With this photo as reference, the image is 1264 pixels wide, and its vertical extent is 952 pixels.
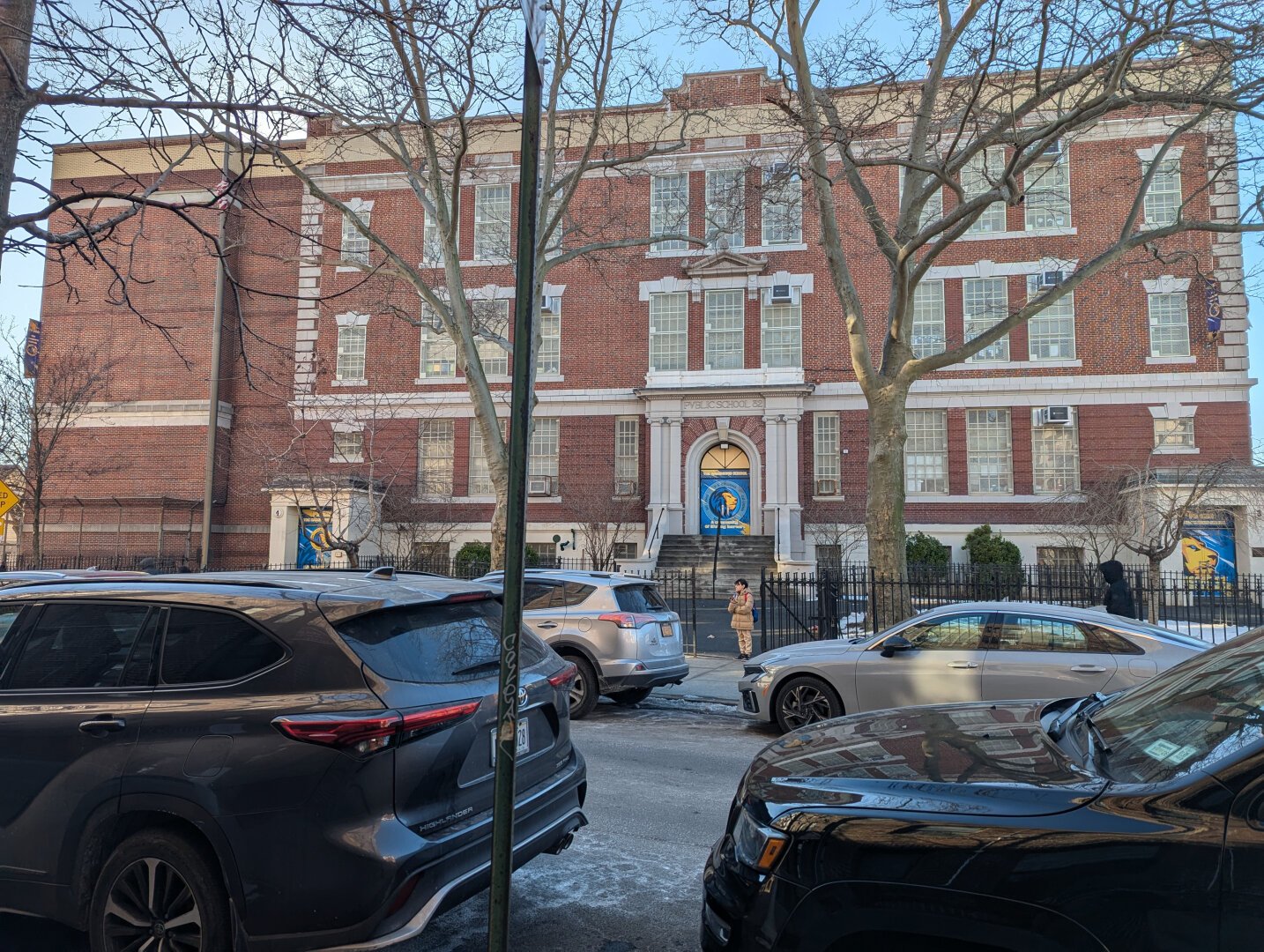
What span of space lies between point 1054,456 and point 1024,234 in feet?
24.8

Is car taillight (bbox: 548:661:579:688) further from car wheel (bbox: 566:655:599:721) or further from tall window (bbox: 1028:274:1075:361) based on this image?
tall window (bbox: 1028:274:1075:361)

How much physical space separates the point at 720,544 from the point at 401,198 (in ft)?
58.3

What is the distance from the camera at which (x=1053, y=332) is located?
28875mm

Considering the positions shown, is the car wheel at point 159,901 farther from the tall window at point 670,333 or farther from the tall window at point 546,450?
the tall window at point 670,333

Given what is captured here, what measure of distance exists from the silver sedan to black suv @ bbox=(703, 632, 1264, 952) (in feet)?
17.6

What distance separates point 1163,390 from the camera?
90.5 ft

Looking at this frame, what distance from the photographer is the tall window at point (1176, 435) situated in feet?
89.4

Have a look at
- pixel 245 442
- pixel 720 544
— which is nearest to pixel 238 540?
pixel 245 442

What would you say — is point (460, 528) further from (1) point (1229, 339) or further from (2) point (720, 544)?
(1) point (1229, 339)

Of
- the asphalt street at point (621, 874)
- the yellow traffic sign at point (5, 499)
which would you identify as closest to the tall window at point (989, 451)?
A: the asphalt street at point (621, 874)

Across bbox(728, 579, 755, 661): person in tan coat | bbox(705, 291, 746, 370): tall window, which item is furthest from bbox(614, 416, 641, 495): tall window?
bbox(728, 579, 755, 661): person in tan coat

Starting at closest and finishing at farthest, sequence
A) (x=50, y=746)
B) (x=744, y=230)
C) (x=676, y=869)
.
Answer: (x=50, y=746) → (x=676, y=869) → (x=744, y=230)

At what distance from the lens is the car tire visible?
11.3m

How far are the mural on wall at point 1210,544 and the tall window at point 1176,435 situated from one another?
270cm
